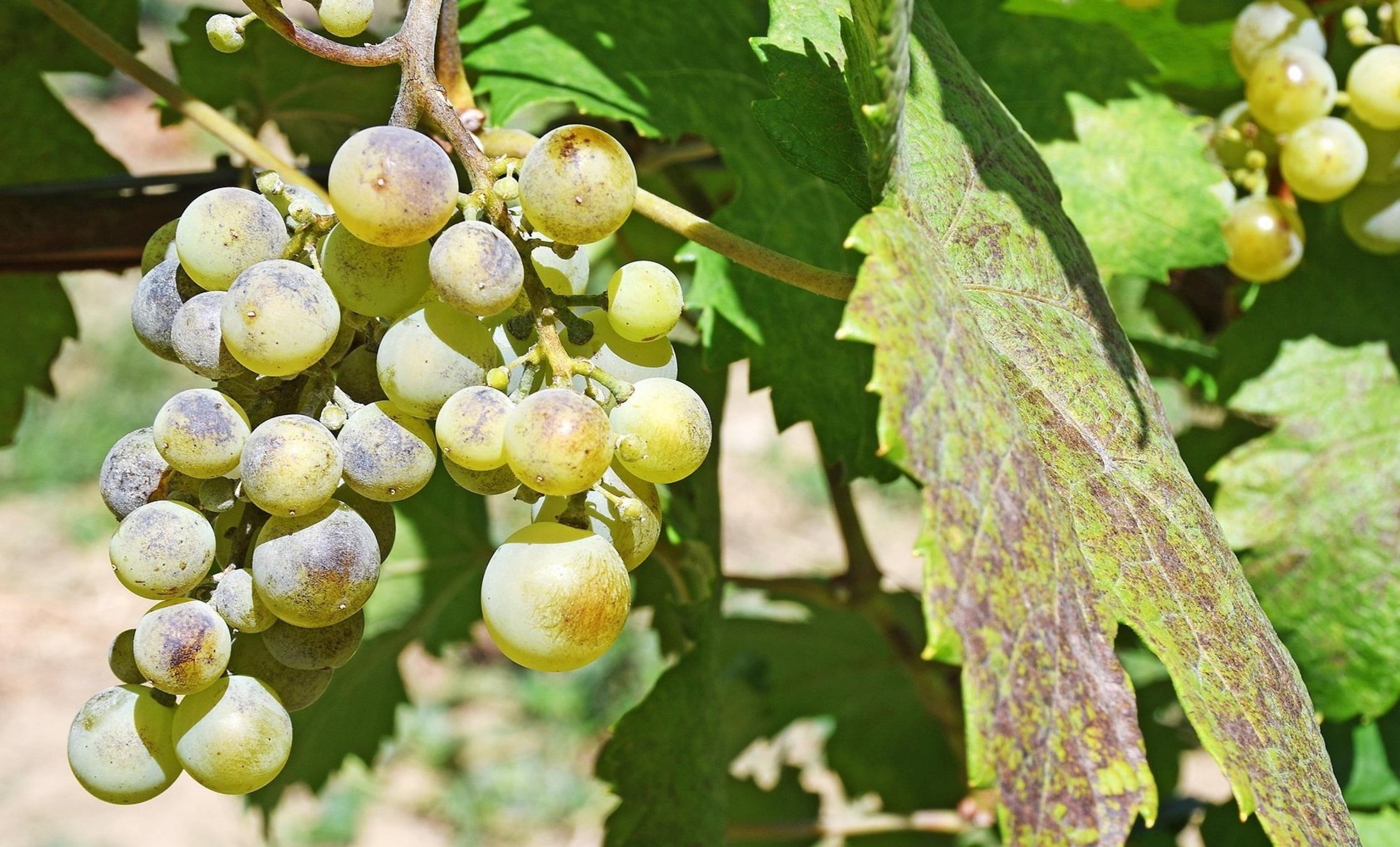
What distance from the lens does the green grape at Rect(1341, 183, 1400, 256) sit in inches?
35.5

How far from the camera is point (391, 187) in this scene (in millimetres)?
422

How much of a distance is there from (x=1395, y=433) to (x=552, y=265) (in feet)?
2.40

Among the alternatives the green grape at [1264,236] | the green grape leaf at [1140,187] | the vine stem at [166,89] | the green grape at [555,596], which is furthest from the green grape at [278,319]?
the green grape at [1264,236]

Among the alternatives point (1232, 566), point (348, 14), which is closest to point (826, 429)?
point (1232, 566)

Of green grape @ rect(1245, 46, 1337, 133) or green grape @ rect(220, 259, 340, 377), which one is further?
green grape @ rect(1245, 46, 1337, 133)

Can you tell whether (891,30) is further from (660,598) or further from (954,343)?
(660,598)

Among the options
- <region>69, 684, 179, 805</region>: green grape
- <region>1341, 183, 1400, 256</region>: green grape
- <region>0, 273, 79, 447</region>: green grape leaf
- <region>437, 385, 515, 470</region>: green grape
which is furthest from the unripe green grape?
<region>1341, 183, 1400, 256</region>: green grape

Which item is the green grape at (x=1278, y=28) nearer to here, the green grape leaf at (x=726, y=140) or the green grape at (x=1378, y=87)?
the green grape at (x=1378, y=87)

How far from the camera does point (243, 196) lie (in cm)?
47

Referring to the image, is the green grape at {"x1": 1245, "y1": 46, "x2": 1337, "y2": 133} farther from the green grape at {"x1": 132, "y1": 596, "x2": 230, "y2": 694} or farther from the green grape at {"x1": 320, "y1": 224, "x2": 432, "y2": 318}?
the green grape at {"x1": 132, "y1": 596, "x2": 230, "y2": 694}

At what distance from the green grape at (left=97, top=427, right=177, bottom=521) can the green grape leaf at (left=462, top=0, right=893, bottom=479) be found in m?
0.31

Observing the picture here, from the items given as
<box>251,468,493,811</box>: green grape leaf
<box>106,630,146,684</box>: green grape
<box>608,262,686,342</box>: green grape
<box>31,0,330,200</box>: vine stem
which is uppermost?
<box>608,262,686,342</box>: green grape

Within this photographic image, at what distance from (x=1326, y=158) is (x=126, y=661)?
0.83 m

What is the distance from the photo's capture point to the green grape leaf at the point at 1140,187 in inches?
34.5
